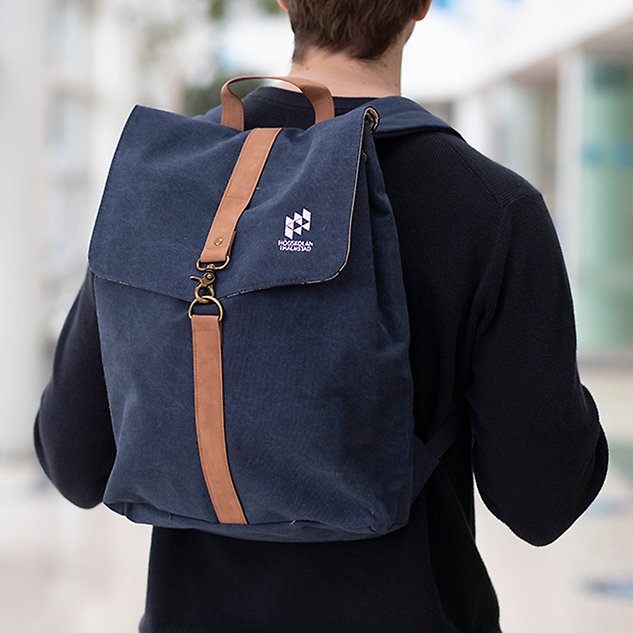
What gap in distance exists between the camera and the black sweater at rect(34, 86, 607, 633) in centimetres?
116

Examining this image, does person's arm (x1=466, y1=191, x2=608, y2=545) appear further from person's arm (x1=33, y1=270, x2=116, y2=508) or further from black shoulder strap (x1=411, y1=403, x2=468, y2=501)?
person's arm (x1=33, y1=270, x2=116, y2=508)

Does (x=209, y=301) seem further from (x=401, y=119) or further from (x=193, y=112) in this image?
(x=193, y=112)

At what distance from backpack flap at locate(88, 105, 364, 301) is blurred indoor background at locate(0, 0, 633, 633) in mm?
205

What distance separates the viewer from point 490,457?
1.21 m

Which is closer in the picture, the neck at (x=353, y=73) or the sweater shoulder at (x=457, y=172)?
the sweater shoulder at (x=457, y=172)

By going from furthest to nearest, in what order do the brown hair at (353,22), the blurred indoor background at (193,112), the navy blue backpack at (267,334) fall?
1. the blurred indoor background at (193,112)
2. the brown hair at (353,22)
3. the navy blue backpack at (267,334)

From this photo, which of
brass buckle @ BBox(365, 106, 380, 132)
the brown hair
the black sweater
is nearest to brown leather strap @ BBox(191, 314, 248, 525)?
the black sweater

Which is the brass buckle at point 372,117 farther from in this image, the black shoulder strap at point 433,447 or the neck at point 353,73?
the black shoulder strap at point 433,447

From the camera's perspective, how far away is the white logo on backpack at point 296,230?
112 cm

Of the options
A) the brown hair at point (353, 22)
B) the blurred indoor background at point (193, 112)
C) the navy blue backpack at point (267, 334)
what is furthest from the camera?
the blurred indoor background at point (193, 112)

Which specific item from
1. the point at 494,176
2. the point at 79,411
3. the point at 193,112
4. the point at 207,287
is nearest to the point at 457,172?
the point at 494,176

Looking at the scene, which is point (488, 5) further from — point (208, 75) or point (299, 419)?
point (299, 419)

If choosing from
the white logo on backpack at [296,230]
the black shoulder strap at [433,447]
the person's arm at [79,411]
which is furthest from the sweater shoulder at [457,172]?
the person's arm at [79,411]

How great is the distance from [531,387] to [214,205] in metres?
0.36
